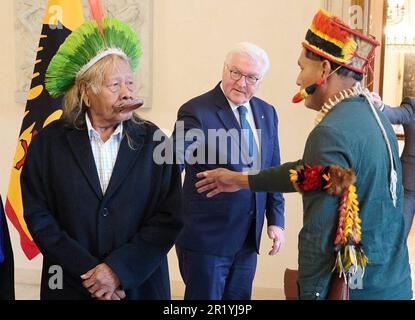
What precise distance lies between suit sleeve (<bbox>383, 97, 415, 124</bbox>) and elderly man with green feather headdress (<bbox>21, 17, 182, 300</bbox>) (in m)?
1.11

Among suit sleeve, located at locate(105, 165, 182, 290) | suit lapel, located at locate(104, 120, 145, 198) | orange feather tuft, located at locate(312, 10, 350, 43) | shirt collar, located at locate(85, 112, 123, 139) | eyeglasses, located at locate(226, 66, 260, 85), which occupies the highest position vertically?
orange feather tuft, located at locate(312, 10, 350, 43)

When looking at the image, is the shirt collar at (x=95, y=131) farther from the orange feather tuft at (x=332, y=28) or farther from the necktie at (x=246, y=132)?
the necktie at (x=246, y=132)

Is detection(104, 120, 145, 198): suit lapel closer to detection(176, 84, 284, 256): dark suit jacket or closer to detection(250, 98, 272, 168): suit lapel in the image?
detection(176, 84, 284, 256): dark suit jacket

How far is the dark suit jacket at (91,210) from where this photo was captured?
6.53 feet

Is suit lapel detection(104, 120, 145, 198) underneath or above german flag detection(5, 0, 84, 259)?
underneath

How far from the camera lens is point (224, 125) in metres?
2.76

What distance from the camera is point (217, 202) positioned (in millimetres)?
2752

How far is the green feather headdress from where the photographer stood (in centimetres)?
203

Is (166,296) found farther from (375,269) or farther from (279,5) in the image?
(279,5)

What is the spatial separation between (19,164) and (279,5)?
1.93 m

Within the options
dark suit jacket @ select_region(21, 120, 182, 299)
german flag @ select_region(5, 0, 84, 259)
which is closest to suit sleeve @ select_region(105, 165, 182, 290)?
dark suit jacket @ select_region(21, 120, 182, 299)

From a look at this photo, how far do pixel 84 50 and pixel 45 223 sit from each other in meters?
0.58

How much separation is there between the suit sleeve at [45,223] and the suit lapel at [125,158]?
7.8 inches

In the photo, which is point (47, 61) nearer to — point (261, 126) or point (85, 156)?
point (261, 126)
